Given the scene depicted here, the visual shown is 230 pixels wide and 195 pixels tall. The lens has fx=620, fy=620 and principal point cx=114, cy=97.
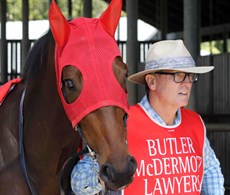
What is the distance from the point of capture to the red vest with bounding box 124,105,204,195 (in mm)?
2135

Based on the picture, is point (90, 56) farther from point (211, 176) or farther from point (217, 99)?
point (217, 99)

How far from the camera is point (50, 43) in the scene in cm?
234

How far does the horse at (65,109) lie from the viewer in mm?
1935

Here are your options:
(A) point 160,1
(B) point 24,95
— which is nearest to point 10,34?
(A) point 160,1

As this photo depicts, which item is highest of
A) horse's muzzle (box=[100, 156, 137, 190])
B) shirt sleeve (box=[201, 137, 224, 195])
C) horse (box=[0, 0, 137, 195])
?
horse (box=[0, 0, 137, 195])

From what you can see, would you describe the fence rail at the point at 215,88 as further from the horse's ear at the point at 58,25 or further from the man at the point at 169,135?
the horse's ear at the point at 58,25

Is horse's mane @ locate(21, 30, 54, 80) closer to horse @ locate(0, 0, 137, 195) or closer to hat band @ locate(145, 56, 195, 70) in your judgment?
horse @ locate(0, 0, 137, 195)

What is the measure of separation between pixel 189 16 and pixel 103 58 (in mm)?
4652

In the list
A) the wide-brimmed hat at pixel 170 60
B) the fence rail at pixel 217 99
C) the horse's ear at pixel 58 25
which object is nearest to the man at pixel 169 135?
the wide-brimmed hat at pixel 170 60

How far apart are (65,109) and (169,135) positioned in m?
0.39

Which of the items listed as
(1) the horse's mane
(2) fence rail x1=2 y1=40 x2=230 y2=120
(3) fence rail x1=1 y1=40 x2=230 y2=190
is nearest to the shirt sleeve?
(1) the horse's mane

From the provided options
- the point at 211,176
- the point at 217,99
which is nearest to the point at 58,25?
the point at 211,176

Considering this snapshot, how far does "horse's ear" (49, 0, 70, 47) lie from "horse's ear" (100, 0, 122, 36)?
0.48 feet

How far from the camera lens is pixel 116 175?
71.6 inches
